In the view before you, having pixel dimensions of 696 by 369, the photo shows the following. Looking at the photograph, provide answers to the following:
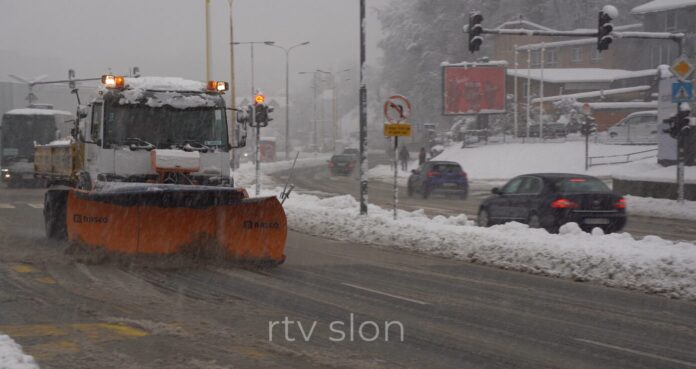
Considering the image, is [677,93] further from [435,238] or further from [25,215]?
[25,215]

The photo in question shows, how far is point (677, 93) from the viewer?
24.0 meters

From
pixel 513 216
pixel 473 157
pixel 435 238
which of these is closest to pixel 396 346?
pixel 435 238

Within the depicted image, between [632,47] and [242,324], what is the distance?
7624 cm

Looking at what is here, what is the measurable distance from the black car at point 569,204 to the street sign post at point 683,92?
26.9 ft

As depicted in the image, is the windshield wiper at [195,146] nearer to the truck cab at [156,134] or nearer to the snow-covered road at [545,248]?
the truck cab at [156,134]

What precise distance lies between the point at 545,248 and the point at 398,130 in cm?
600

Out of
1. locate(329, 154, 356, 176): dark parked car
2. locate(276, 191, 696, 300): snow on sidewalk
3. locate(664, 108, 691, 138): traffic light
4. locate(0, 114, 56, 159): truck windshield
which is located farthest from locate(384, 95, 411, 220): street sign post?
locate(329, 154, 356, 176): dark parked car

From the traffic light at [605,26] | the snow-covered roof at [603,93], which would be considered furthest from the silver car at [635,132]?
the traffic light at [605,26]

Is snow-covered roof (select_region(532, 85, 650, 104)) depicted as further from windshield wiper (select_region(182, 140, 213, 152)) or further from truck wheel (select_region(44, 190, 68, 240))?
windshield wiper (select_region(182, 140, 213, 152))

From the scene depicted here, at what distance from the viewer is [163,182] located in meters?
13.1

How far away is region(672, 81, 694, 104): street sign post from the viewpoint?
78.2 feet

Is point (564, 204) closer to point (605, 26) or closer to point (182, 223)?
point (182, 223)

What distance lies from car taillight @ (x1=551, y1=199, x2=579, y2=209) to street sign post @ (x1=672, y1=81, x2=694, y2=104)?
9.10 metres

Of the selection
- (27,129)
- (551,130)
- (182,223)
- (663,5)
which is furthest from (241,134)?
(663,5)
